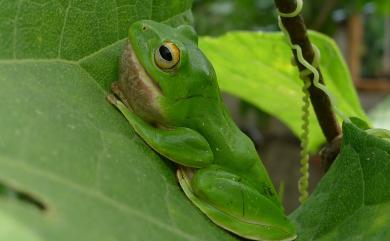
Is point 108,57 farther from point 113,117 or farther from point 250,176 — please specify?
point 250,176

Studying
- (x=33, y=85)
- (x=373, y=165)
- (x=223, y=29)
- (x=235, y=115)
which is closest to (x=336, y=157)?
(x=373, y=165)

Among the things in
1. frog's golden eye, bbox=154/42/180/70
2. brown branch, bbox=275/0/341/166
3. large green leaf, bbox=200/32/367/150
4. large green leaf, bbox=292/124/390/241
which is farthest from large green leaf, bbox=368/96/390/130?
frog's golden eye, bbox=154/42/180/70

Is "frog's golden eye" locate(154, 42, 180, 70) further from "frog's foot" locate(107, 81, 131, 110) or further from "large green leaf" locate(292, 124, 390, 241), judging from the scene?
"large green leaf" locate(292, 124, 390, 241)

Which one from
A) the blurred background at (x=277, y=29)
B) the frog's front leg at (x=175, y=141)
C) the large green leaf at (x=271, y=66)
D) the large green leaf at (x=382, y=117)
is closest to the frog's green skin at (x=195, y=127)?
the frog's front leg at (x=175, y=141)

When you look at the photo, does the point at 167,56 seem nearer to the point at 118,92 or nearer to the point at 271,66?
the point at 118,92

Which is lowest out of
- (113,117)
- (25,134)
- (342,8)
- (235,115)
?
(235,115)

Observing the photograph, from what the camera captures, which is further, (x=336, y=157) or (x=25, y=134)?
(x=336, y=157)

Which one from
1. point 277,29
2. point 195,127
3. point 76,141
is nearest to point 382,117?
point 195,127
